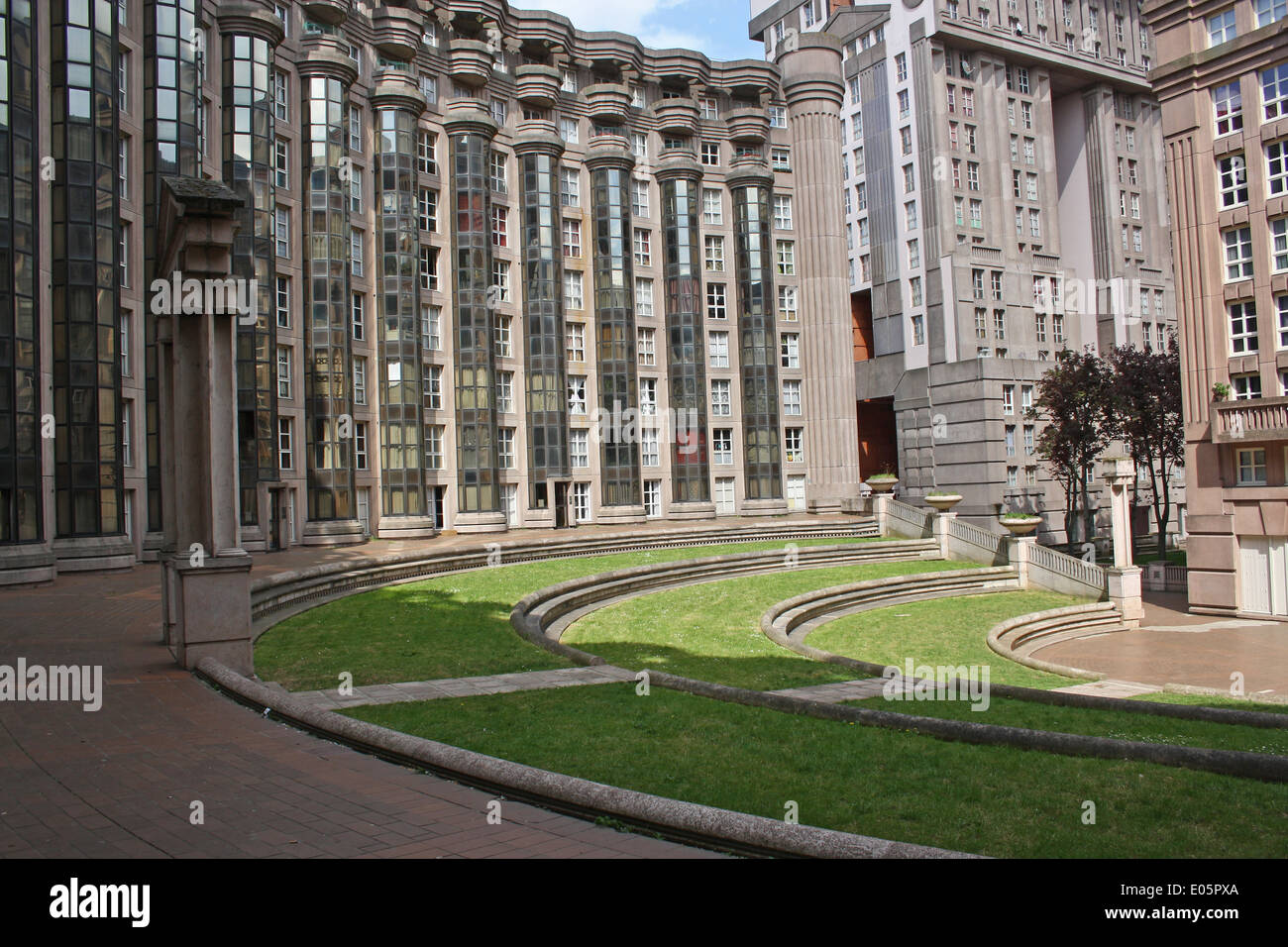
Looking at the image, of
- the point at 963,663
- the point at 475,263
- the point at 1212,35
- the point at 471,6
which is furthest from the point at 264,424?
the point at 1212,35

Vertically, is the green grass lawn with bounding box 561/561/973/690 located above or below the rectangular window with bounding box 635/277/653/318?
below

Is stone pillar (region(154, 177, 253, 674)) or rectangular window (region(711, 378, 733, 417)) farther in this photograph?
rectangular window (region(711, 378, 733, 417))

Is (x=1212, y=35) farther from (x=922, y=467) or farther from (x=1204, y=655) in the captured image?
(x=922, y=467)

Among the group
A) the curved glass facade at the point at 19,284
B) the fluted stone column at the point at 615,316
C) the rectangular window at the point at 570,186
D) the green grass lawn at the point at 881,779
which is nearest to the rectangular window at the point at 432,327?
the fluted stone column at the point at 615,316

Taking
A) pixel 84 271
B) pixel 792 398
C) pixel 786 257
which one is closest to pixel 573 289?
pixel 786 257

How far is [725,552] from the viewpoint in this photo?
35.7m

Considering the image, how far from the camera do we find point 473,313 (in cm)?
4791

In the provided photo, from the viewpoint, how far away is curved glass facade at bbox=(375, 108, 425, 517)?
4481cm

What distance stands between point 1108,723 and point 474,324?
40183mm

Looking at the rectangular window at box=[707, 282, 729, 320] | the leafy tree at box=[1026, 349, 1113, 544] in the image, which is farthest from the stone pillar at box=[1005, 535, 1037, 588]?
the rectangular window at box=[707, 282, 729, 320]

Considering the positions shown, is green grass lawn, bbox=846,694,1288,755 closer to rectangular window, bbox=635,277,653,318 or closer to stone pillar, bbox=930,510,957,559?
stone pillar, bbox=930,510,957,559

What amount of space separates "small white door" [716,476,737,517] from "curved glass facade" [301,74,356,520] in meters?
22.3

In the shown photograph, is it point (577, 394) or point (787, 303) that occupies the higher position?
point (787, 303)

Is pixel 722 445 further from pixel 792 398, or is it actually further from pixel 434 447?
pixel 434 447
